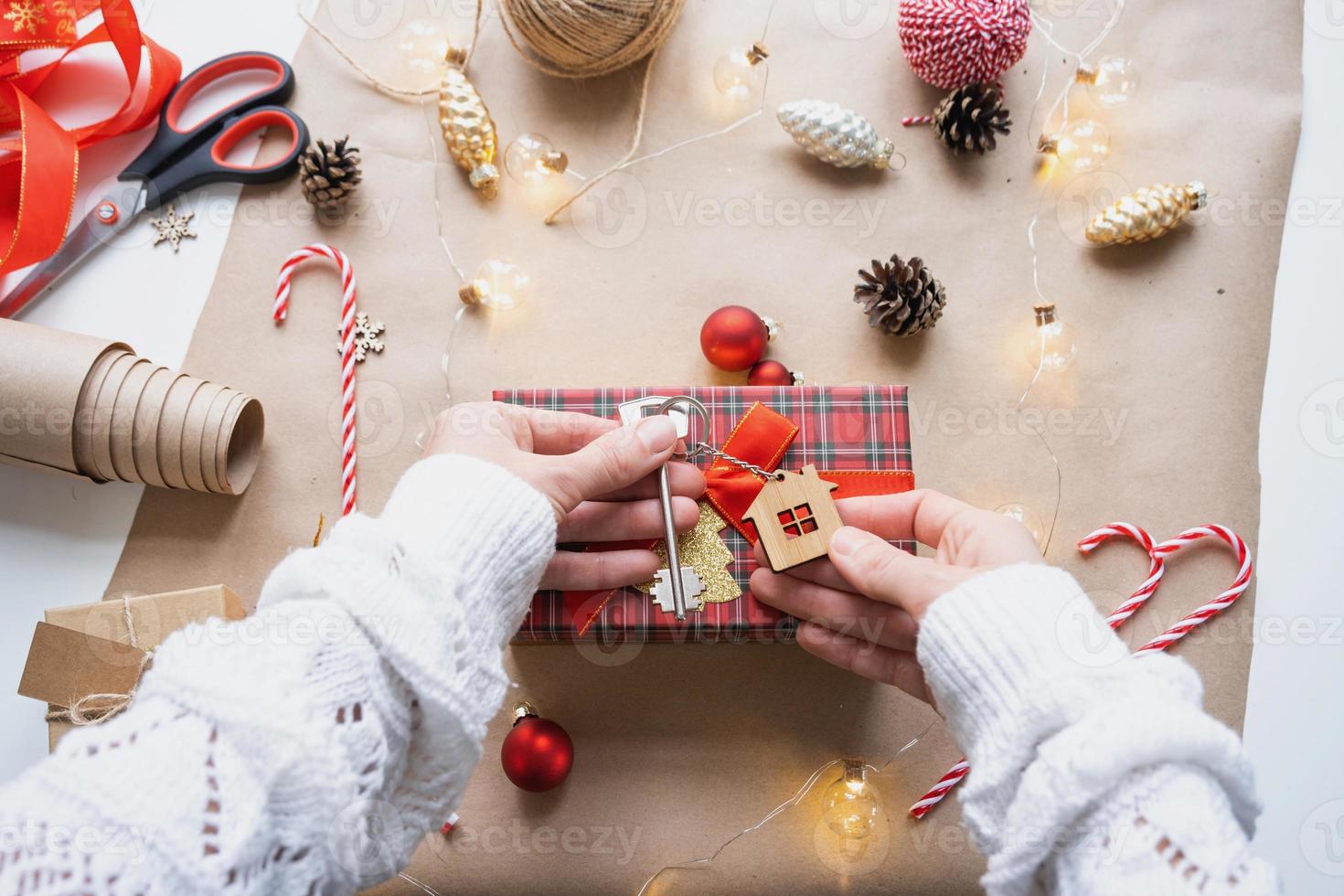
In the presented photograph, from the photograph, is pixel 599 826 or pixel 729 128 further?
pixel 729 128

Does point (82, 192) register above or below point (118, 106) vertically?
below

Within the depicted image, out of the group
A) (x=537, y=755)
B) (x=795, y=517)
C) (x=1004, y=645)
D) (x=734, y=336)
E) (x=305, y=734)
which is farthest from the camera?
(x=734, y=336)

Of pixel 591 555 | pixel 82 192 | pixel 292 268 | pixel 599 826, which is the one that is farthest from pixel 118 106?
pixel 599 826

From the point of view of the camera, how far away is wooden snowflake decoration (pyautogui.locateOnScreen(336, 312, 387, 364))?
59.2 inches

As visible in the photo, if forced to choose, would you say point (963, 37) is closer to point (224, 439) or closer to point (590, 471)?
point (590, 471)

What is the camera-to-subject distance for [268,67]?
160 centimetres

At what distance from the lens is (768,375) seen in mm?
1410

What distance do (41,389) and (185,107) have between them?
60 centimetres

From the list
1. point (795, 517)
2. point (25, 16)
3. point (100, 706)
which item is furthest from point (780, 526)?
point (25, 16)

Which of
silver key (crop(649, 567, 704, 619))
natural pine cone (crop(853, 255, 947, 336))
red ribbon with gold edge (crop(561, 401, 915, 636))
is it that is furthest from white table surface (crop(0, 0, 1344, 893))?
silver key (crop(649, 567, 704, 619))

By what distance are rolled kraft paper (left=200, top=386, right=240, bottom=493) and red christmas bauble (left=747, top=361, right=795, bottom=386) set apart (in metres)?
0.83

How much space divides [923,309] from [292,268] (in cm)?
107

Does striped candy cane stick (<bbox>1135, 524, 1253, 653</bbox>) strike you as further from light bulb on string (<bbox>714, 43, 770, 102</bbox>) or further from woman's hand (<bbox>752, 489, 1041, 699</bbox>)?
light bulb on string (<bbox>714, 43, 770, 102</bbox>)

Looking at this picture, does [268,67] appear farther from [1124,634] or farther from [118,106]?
[1124,634]
